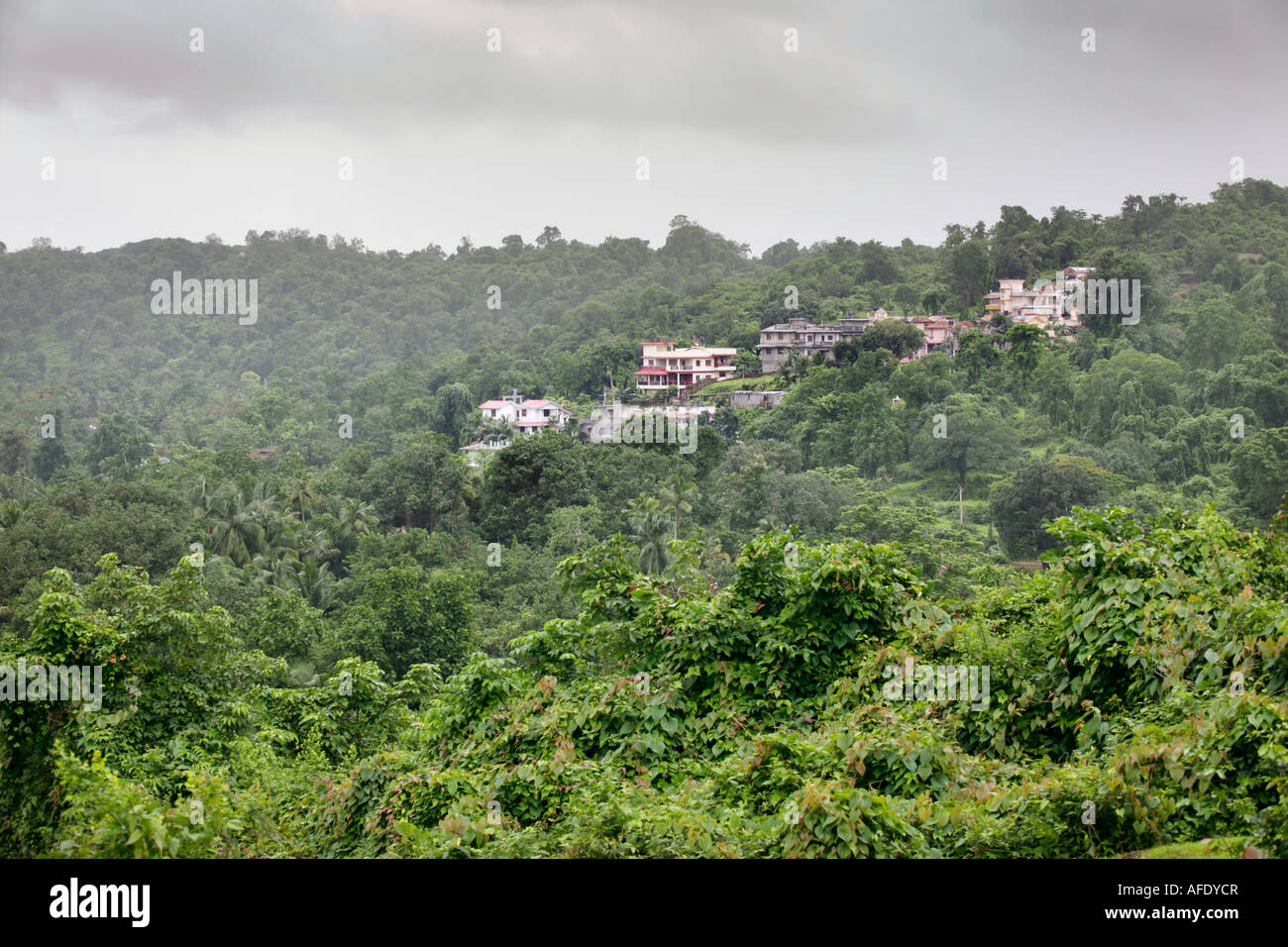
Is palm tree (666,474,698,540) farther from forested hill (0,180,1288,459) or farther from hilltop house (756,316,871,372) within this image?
forested hill (0,180,1288,459)

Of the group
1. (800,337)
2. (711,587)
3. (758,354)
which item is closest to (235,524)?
(711,587)

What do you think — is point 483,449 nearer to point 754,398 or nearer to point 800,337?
point 754,398

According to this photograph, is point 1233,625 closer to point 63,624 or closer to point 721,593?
point 721,593

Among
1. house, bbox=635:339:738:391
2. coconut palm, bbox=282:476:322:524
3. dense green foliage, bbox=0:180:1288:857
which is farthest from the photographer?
house, bbox=635:339:738:391

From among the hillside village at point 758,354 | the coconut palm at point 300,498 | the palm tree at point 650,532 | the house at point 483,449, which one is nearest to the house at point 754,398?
the hillside village at point 758,354

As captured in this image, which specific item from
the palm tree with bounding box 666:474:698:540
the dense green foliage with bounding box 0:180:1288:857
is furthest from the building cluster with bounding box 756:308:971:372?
the palm tree with bounding box 666:474:698:540
